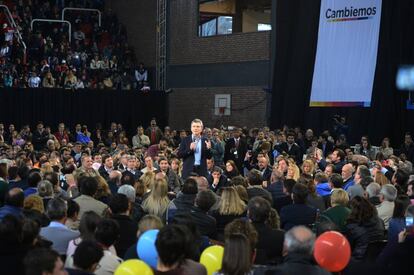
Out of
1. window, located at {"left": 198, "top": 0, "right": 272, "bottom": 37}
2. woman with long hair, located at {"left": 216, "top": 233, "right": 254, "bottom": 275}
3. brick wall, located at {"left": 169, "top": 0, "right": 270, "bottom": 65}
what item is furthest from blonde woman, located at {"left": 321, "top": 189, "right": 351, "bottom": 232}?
window, located at {"left": 198, "top": 0, "right": 272, "bottom": 37}

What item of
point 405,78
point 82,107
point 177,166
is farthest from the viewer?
point 82,107

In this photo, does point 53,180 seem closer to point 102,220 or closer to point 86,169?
point 86,169

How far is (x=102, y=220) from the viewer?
6258 millimetres

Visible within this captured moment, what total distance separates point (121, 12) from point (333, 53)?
1297 centimetres

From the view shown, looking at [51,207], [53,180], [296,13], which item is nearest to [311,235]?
[51,207]

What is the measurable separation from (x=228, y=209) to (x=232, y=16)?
67.9ft

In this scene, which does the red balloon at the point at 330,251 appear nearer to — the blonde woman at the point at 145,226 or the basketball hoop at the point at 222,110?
the blonde woman at the point at 145,226

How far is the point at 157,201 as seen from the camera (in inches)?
347

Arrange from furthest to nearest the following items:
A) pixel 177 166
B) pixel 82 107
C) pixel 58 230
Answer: pixel 82 107 → pixel 177 166 → pixel 58 230

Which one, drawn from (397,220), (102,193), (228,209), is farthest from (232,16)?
(397,220)

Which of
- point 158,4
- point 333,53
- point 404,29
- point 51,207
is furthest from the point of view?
point 158,4

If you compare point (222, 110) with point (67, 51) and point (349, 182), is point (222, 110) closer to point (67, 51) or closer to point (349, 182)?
point (67, 51)

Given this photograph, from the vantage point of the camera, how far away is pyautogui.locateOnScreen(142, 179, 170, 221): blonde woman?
28.7ft

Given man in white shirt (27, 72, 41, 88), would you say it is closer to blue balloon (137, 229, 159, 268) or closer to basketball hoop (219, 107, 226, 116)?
basketball hoop (219, 107, 226, 116)
